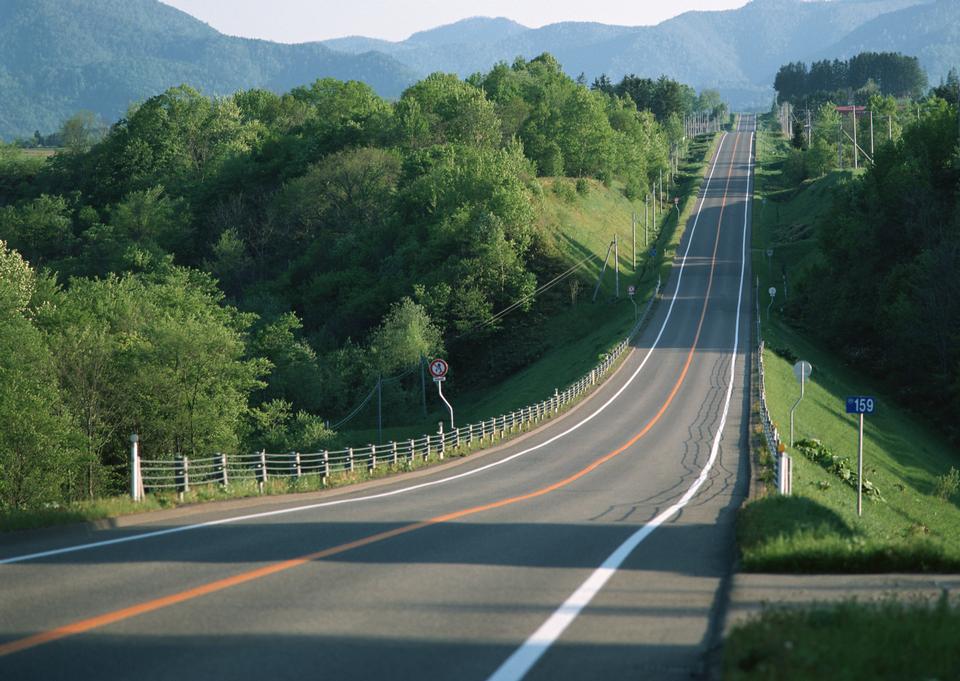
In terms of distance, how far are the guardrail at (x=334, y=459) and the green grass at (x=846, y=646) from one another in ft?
45.0

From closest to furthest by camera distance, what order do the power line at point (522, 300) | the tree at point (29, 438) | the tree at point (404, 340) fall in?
the tree at point (29, 438) < the tree at point (404, 340) < the power line at point (522, 300)

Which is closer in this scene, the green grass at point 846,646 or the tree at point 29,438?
the green grass at point 846,646

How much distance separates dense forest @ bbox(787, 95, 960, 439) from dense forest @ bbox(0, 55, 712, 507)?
2410cm

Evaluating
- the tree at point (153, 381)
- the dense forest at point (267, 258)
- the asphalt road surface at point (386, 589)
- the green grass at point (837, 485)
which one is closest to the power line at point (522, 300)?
the dense forest at point (267, 258)

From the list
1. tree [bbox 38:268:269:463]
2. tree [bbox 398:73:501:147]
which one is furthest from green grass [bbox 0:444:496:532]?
tree [bbox 398:73:501:147]

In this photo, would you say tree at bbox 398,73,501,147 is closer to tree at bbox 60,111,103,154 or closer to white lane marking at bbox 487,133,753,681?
tree at bbox 60,111,103,154

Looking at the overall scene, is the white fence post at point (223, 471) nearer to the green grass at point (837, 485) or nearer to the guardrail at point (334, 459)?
the guardrail at point (334, 459)

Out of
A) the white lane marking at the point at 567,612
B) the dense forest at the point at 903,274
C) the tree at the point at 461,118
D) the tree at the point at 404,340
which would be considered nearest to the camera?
the white lane marking at the point at 567,612

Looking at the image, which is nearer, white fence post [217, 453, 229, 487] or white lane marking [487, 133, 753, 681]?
white lane marking [487, 133, 753, 681]

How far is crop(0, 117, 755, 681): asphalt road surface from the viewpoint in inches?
305

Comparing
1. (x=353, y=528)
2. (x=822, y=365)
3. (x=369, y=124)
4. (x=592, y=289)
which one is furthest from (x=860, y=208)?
(x=353, y=528)

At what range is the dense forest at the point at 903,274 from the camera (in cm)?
6144

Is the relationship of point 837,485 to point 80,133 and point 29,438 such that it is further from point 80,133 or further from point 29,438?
point 80,133

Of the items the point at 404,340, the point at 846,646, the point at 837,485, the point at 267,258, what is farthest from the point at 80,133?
the point at 846,646
